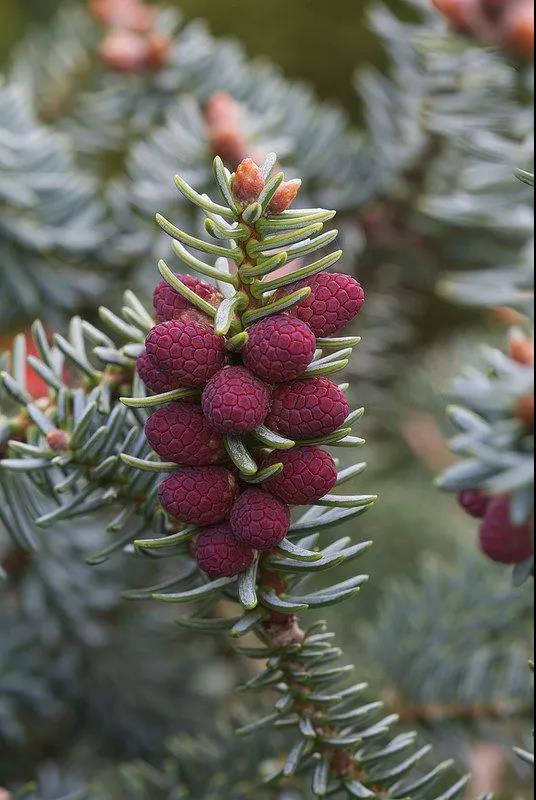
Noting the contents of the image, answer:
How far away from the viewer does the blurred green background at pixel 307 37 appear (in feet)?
3.01

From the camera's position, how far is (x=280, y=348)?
26 cm

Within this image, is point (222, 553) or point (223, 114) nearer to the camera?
point (222, 553)

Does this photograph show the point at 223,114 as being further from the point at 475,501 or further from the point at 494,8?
the point at 475,501

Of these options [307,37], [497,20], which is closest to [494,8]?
[497,20]

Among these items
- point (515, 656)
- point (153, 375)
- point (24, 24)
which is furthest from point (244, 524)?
point (24, 24)

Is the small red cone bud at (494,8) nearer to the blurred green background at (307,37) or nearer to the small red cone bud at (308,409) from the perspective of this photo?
the small red cone bud at (308,409)

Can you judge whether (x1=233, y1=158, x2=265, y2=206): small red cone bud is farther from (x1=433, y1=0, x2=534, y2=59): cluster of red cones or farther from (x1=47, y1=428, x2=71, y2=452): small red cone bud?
(x1=433, y1=0, x2=534, y2=59): cluster of red cones

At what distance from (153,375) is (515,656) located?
11.8 inches

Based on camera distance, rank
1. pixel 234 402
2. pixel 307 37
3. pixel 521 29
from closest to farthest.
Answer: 1. pixel 234 402
2. pixel 521 29
3. pixel 307 37

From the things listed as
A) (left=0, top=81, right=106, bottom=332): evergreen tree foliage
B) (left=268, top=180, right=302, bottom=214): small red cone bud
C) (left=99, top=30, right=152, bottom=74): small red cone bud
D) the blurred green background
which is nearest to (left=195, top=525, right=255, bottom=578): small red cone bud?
(left=268, top=180, right=302, bottom=214): small red cone bud

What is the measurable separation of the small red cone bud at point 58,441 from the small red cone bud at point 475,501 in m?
0.15

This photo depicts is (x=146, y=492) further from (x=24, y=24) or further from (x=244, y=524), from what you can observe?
(x=24, y=24)

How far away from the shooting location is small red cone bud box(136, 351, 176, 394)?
28 cm

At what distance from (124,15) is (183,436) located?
1.47ft
